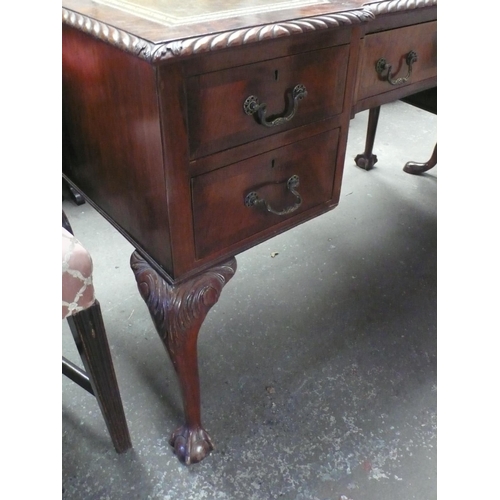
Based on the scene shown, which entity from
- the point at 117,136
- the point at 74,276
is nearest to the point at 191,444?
the point at 74,276

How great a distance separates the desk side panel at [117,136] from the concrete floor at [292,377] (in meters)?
0.43

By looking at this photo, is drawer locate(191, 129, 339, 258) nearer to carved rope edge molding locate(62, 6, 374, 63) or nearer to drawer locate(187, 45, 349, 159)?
drawer locate(187, 45, 349, 159)

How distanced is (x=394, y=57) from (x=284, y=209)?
0.36m

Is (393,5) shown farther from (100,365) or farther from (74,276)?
(100,365)

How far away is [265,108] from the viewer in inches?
25.8

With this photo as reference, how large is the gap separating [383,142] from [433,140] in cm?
22

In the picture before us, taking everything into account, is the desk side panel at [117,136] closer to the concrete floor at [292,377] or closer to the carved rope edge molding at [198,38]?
the carved rope edge molding at [198,38]

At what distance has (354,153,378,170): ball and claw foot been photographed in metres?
1.89

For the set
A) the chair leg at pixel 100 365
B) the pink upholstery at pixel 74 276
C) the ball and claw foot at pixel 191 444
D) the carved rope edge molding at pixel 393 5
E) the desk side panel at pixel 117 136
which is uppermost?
the carved rope edge molding at pixel 393 5

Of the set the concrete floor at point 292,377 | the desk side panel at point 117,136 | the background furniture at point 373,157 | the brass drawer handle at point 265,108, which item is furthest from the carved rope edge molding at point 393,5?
the background furniture at point 373,157

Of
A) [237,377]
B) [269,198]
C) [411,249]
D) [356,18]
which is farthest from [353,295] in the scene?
[356,18]

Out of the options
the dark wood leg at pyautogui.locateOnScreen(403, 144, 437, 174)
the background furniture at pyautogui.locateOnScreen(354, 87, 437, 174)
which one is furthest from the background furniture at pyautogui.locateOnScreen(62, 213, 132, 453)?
the dark wood leg at pyautogui.locateOnScreen(403, 144, 437, 174)

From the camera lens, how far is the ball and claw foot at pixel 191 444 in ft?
2.96

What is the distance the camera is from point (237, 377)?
3.57ft
